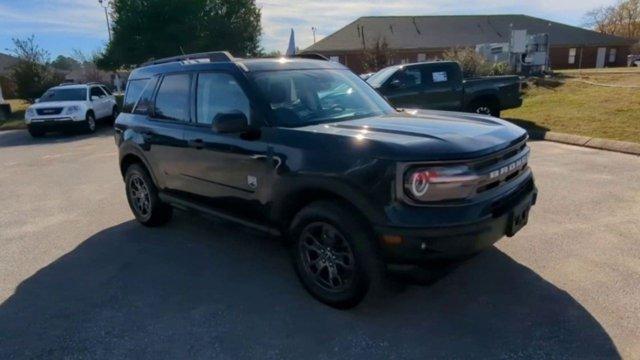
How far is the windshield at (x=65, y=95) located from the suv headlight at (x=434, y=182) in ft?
55.9

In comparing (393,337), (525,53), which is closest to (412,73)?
(393,337)

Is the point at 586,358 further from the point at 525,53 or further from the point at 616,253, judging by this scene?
the point at 525,53

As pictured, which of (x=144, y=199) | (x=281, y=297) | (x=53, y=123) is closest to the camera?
(x=281, y=297)

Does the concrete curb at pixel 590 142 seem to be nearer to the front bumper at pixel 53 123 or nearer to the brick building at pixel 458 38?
Answer: the front bumper at pixel 53 123

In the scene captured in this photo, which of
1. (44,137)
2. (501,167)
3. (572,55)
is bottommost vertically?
(572,55)

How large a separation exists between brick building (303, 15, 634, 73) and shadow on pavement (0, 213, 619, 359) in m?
42.9

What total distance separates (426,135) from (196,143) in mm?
2211

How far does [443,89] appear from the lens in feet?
38.0

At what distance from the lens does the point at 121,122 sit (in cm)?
573

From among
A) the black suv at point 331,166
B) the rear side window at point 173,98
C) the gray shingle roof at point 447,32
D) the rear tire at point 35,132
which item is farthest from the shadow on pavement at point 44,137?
the gray shingle roof at point 447,32

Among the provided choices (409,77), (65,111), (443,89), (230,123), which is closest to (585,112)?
(443,89)

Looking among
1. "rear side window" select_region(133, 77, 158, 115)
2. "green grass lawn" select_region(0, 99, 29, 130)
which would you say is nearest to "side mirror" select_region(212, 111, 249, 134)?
"rear side window" select_region(133, 77, 158, 115)

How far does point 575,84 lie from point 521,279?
59.5 feet

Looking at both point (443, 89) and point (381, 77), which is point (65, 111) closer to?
point (381, 77)
